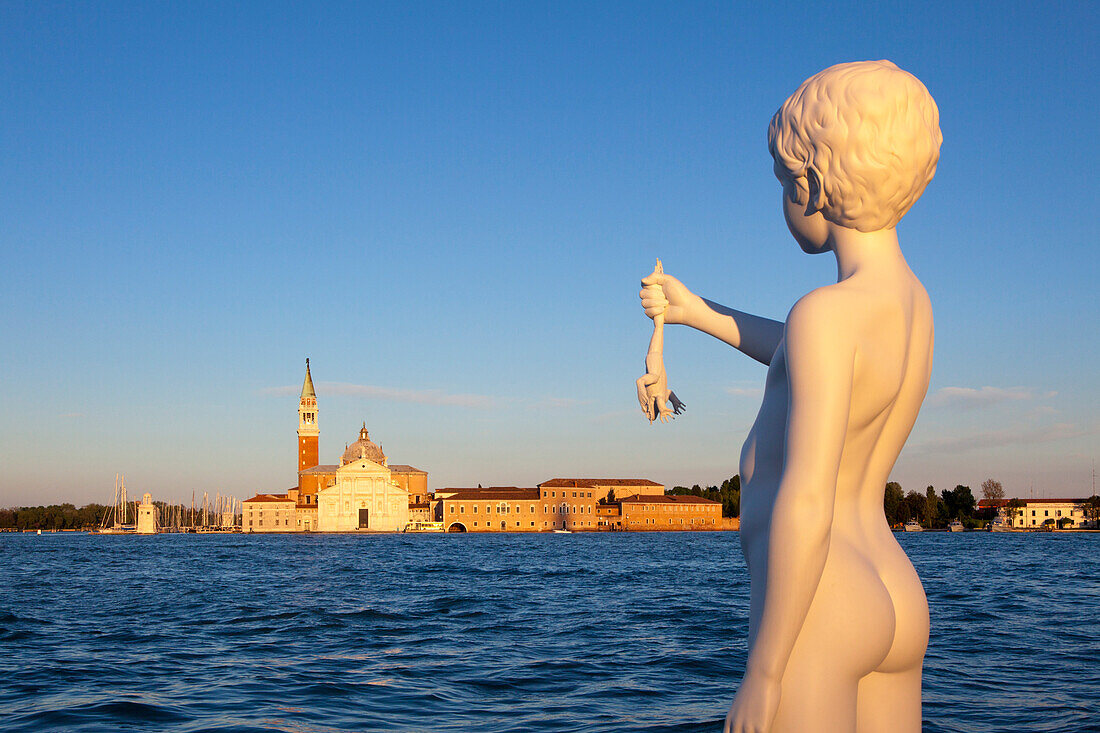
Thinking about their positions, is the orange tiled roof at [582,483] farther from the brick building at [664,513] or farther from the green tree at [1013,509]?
the green tree at [1013,509]

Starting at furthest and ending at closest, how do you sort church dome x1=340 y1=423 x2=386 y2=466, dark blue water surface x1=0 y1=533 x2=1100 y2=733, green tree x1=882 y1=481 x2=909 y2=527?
church dome x1=340 y1=423 x2=386 y2=466, green tree x1=882 y1=481 x2=909 y2=527, dark blue water surface x1=0 y1=533 x2=1100 y2=733

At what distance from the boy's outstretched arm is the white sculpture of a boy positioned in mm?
344

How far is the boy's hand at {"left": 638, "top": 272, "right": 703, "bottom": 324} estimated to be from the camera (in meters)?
2.33

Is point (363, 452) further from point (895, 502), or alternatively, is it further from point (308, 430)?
point (895, 502)

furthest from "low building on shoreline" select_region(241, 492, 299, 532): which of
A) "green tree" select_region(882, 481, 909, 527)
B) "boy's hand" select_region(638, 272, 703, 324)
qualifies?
"boy's hand" select_region(638, 272, 703, 324)

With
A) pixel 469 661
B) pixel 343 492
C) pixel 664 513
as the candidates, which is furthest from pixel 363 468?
pixel 469 661

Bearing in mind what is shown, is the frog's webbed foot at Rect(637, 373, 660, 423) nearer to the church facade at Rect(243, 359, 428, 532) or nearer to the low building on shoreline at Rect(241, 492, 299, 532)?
the church facade at Rect(243, 359, 428, 532)

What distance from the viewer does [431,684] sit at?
25.7 ft

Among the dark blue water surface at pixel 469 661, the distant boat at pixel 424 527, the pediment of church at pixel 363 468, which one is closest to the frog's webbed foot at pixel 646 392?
the dark blue water surface at pixel 469 661

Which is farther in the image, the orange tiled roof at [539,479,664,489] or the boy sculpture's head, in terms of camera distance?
the orange tiled roof at [539,479,664,489]

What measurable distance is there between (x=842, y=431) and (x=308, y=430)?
4880 inches

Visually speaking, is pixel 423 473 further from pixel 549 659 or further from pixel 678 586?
pixel 549 659

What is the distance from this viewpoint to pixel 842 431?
1.70 m

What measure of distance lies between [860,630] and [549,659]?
25.1ft
